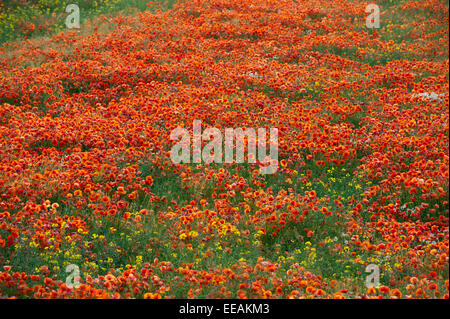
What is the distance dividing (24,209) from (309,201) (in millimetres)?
3849

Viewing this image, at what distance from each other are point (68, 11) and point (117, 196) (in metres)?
13.5

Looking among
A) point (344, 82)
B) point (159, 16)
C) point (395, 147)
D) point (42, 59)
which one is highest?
point (159, 16)

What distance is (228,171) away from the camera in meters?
7.24

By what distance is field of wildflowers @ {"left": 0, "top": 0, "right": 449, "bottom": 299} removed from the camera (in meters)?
5.02

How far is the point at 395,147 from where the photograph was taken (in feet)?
24.1

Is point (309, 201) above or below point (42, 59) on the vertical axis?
below

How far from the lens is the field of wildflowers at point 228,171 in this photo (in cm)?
502
